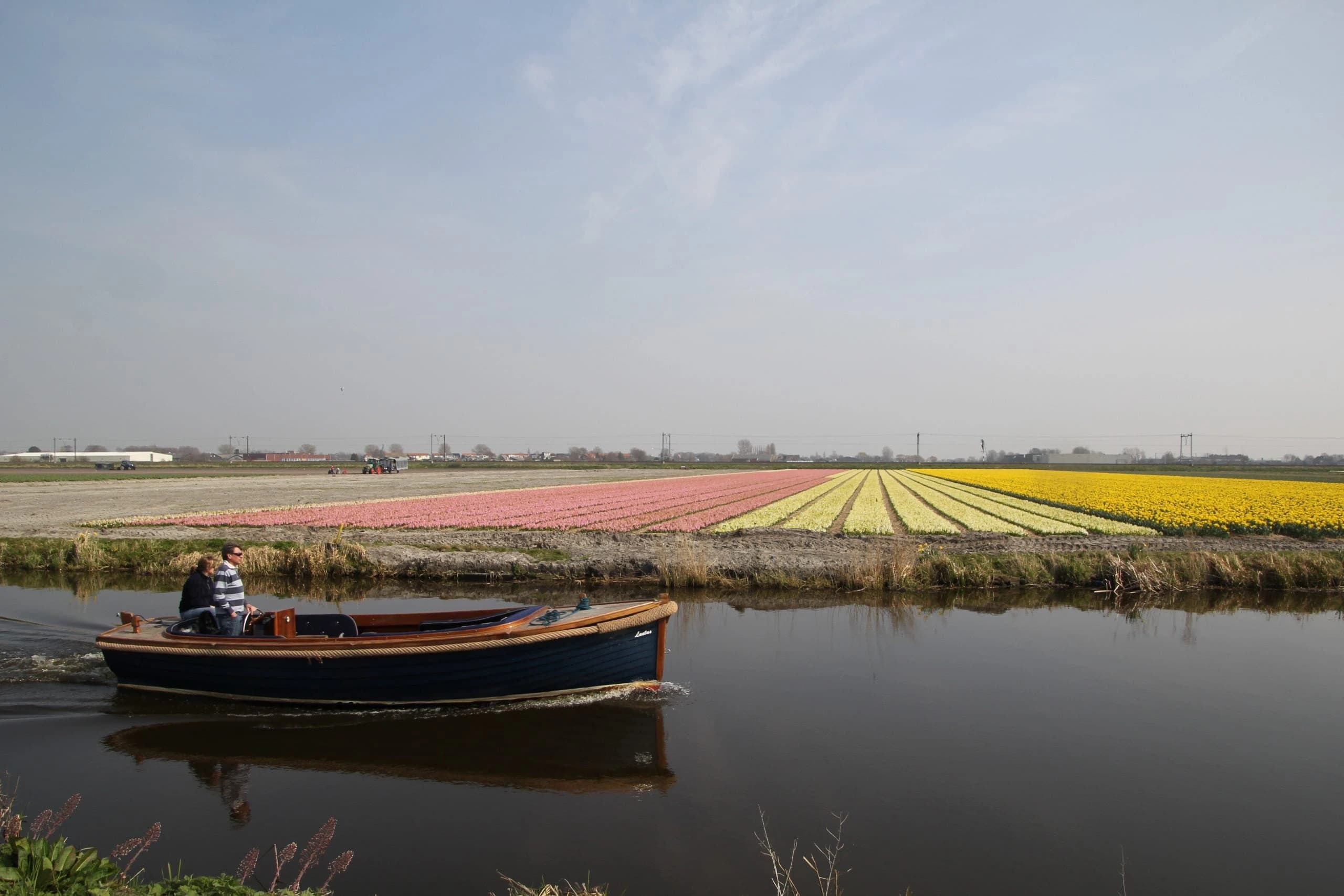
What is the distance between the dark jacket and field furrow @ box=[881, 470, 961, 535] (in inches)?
823

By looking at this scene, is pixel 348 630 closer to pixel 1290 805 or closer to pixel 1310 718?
pixel 1290 805

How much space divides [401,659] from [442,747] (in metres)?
1.15

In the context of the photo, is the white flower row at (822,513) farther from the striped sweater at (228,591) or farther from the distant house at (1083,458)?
the distant house at (1083,458)

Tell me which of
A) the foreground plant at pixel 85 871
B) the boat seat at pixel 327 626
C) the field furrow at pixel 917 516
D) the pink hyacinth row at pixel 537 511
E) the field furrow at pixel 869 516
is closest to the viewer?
the foreground plant at pixel 85 871

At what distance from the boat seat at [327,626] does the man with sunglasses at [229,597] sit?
0.70 m

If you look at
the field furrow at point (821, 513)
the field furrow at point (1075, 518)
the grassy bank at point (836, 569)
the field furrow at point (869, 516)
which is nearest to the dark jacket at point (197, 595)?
the grassy bank at point (836, 569)

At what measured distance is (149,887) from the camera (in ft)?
15.7

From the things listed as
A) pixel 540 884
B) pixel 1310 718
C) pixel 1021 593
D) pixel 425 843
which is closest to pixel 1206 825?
pixel 1310 718

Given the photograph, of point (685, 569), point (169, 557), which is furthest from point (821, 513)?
point (169, 557)

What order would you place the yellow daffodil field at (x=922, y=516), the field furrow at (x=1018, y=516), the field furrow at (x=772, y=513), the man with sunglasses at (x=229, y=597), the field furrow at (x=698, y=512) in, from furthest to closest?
the field furrow at (x=772, y=513)
the field furrow at (x=698, y=512)
the yellow daffodil field at (x=922, y=516)
the field furrow at (x=1018, y=516)
the man with sunglasses at (x=229, y=597)

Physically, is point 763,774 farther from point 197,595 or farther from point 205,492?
point 205,492

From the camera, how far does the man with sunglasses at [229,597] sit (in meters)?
10.3

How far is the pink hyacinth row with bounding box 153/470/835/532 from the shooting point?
28359 millimetres

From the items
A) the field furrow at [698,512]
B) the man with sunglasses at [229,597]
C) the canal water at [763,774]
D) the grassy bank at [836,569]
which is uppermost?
the man with sunglasses at [229,597]
